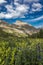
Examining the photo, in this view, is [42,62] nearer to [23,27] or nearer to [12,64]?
[12,64]

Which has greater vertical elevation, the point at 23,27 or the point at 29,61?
the point at 23,27

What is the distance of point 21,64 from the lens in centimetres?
1070

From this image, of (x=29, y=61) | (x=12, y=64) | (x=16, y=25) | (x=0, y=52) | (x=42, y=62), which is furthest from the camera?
(x=16, y=25)

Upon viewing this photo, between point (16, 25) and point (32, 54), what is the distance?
178 m

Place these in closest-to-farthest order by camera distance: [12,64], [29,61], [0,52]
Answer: [29,61]
[12,64]
[0,52]

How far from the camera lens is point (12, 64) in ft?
38.8

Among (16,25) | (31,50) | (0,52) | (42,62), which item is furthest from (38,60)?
(16,25)

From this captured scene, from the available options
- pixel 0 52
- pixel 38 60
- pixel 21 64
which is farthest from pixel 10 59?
pixel 0 52

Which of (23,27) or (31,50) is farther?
(23,27)

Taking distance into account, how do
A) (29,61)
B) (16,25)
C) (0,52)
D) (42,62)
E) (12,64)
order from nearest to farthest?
(42,62) < (29,61) < (12,64) < (0,52) < (16,25)

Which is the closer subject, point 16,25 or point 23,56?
point 23,56

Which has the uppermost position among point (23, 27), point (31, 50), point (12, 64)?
point (23, 27)

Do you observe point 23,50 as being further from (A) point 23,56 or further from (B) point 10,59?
(B) point 10,59

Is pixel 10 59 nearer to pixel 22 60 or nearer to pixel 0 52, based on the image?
pixel 22 60
